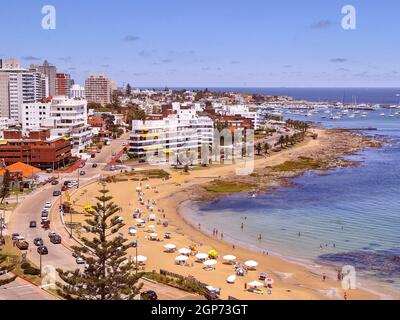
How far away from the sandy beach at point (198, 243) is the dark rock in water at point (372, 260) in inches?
77.4

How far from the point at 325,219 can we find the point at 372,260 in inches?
344

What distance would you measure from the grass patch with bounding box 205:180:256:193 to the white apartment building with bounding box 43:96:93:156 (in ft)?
60.9

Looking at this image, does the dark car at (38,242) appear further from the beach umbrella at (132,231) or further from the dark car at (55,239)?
the beach umbrella at (132,231)

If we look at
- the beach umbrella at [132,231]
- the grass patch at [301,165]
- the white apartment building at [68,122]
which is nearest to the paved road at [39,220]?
the beach umbrella at [132,231]

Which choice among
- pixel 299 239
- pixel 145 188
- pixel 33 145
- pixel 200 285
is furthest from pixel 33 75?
pixel 200 285

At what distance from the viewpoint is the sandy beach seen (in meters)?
21.4

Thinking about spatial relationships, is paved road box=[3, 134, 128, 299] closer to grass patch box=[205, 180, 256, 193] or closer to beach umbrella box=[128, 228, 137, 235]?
beach umbrella box=[128, 228, 137, 235]

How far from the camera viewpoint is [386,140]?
82938 millimetres

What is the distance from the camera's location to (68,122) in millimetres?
59219

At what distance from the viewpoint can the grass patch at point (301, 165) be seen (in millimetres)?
55841

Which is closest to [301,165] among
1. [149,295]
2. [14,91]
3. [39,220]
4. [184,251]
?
[39,220]

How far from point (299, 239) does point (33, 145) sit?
28.4 meters

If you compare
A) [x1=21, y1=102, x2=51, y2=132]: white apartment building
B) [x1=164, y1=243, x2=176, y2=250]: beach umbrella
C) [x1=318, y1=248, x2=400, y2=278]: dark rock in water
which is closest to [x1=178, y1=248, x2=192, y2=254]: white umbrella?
[x1=164, y1=243, x2=176, y2=250]: beach umbrella

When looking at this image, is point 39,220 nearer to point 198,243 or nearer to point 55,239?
point 55,239
